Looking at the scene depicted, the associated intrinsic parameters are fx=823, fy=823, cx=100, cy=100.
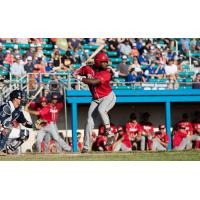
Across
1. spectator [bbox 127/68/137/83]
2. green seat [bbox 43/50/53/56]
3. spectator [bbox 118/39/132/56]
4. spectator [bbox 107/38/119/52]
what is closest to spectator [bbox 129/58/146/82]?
spectator [bbox 127/68/137/83]

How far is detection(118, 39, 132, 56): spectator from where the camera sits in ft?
91.1

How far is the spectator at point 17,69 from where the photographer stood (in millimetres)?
24641

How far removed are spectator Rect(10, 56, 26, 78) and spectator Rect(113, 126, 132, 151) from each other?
3425 millimetres

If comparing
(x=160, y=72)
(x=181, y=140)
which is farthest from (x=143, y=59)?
(x=181, y=140)

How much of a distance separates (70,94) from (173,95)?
3441 mm

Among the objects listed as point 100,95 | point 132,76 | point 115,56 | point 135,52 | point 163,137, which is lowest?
point 163,137

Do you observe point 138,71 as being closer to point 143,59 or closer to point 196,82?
point 143,59

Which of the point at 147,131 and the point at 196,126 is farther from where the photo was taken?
the point at 196,126

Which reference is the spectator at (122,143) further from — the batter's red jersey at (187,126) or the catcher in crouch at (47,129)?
the batter's red jersey at (187,126)

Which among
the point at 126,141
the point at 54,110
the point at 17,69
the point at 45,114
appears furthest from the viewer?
the point at 17,69

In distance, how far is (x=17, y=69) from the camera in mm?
A: 24781

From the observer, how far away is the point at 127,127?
24.2m

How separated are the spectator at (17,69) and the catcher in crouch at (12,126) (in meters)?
6.33

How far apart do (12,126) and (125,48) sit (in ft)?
34.3
